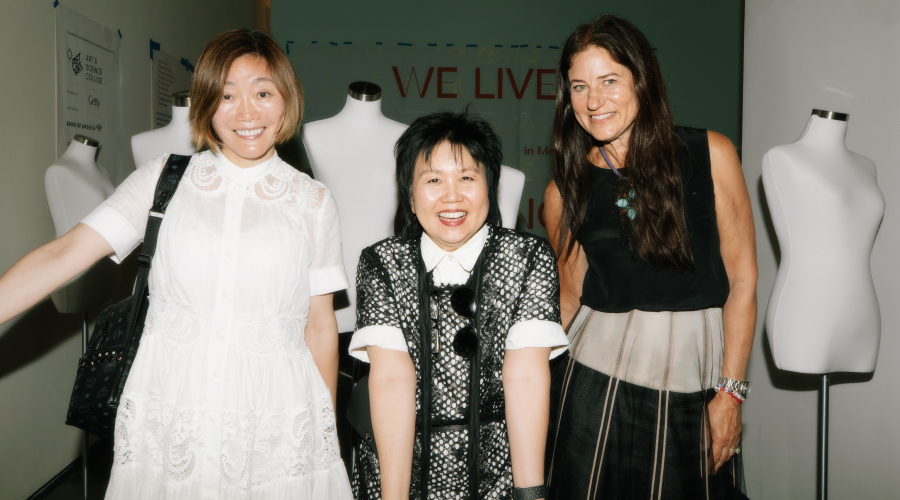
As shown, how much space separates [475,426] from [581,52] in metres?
1.06

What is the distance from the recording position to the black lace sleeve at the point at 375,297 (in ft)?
5.15

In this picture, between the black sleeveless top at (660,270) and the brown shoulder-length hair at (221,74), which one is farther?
the black sleeveless top at (660,270)

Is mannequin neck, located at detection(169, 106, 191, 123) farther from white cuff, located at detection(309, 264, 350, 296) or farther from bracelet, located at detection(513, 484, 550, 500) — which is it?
bracelet, located at detection(513, 484, 550, 500)

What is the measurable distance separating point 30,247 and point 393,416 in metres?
2.57

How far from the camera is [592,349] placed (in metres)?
1.89

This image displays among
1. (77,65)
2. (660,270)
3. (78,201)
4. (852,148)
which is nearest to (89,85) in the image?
(77,65)

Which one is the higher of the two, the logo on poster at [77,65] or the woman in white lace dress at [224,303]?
the logo on poster at [77,65]

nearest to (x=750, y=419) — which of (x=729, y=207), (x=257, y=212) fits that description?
(x=729, y=207)

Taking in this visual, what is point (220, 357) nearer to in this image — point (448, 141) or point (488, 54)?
point (448, 141)

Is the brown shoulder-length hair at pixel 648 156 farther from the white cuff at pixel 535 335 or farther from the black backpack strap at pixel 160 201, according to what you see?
the black backpack strap at pixel 160 201

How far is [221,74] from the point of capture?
167 centimetres

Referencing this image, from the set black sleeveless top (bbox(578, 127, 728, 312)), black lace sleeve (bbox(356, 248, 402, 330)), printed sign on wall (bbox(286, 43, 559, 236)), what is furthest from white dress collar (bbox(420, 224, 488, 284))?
printed sign on wall (bbox(286, 43, 559, 236))

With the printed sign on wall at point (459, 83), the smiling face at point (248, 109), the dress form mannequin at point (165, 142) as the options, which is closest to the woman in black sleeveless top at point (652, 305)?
the smiling face at point (248, 109)

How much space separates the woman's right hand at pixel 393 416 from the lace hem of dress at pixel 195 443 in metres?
0.28
